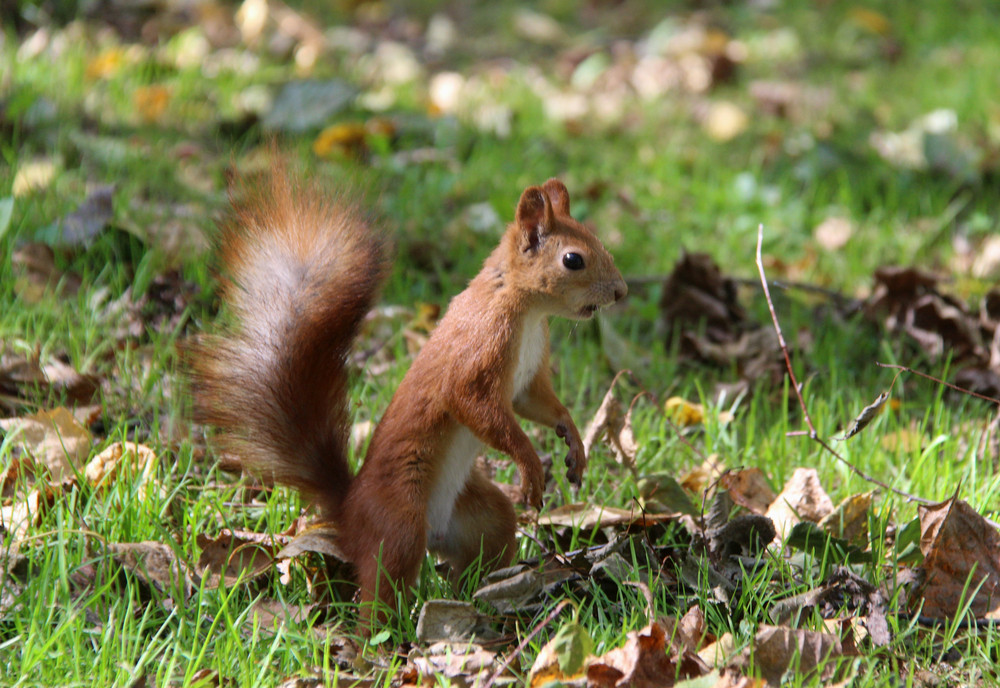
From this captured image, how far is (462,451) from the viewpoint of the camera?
152 centimetres

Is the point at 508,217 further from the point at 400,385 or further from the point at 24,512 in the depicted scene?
the point at 24,512

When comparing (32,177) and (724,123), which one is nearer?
(32,177)

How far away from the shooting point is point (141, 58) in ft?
11.5

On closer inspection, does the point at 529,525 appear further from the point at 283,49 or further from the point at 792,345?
the point at 283,49

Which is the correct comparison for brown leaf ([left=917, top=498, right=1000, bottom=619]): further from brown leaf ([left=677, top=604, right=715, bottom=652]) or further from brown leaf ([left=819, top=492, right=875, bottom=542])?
brown leaf ([left=677, top=604, right=715, bottom=652])

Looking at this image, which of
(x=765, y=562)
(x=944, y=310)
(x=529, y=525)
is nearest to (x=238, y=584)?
(x=529, y=525)

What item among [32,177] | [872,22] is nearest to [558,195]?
[32,177]

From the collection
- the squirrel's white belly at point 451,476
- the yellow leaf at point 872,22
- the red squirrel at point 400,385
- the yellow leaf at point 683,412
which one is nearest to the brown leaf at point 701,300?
the yellow leaf at point 683,412

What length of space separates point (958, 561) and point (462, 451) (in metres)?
0.75

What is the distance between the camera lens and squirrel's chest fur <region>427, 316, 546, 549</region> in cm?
150

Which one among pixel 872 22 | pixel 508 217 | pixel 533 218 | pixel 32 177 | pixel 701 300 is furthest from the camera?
pixel 872 22

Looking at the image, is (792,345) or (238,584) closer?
(238,584)

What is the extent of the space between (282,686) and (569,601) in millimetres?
390

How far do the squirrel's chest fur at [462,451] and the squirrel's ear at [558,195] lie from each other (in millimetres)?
176
